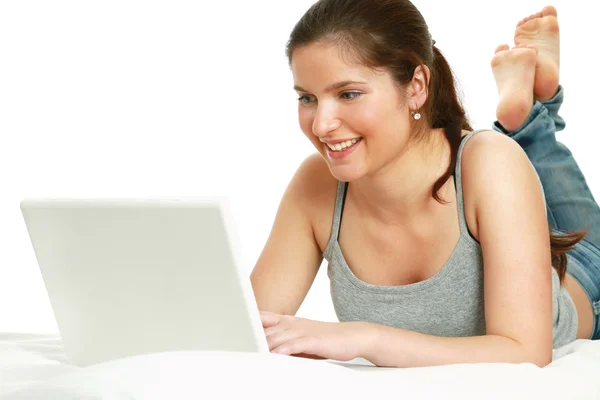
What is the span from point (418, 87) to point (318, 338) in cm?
63

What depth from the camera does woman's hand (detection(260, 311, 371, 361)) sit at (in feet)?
5.15

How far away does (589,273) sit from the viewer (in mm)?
2424

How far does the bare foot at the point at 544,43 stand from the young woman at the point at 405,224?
53 cm

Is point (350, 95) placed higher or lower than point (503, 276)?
higher

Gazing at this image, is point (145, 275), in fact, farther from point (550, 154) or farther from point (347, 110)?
point (550, 154)

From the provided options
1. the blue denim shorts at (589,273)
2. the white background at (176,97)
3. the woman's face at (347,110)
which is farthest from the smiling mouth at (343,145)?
the white background at (176,97)

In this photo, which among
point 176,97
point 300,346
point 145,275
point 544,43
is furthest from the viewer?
point 176,97

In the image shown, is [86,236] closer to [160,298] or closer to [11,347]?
[160,298]

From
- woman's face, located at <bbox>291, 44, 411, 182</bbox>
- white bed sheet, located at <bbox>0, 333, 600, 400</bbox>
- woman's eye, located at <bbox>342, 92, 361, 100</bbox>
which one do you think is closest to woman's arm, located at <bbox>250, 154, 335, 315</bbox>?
woman's face, located at <bbox>291, 44, 411, 182</bbox>

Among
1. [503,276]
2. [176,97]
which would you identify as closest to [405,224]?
[503,276]

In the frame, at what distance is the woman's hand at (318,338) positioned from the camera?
157 centimetres

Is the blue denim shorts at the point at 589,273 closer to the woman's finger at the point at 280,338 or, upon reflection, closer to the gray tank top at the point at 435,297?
the gray tank top at the point at 435,297

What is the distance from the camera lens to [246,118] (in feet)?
13.2

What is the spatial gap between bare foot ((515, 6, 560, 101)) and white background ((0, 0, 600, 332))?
932mm
